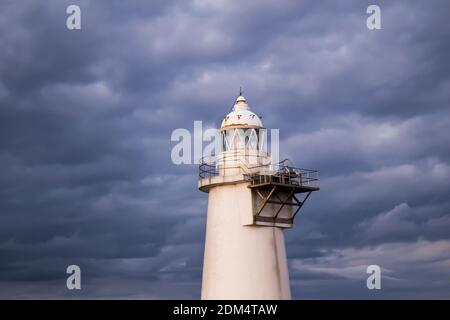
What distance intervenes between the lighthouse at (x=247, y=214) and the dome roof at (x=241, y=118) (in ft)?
0.19

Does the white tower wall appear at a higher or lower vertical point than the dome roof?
lower

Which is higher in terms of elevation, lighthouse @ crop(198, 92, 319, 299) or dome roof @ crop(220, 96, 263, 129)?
dome roof @ crop(220, 96, 263, 129)

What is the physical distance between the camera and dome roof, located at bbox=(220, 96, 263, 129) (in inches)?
1596

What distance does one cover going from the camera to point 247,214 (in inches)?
1528

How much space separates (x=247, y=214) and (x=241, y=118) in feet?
19.2

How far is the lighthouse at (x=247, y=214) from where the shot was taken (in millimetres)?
38594

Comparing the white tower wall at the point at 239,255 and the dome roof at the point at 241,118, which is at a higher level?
the dome roof at the point at 241,118

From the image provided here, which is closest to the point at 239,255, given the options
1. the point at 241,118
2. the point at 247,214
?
the point at 247,214

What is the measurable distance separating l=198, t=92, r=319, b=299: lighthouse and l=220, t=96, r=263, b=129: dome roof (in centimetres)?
6

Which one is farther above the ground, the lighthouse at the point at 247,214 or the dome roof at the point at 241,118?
the dome roof at the point at 241,118
